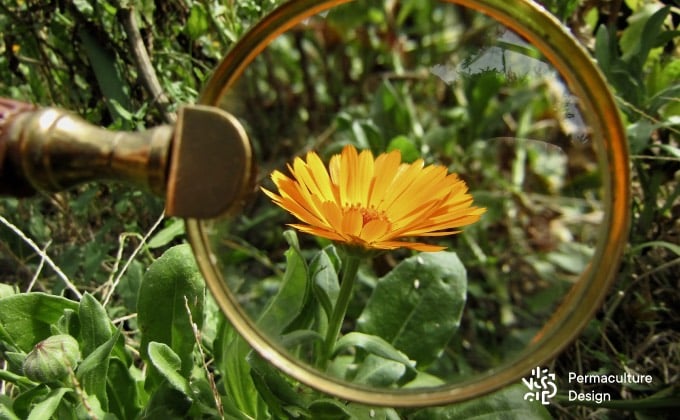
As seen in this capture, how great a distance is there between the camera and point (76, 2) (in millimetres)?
851

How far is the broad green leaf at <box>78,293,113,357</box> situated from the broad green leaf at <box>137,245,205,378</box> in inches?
2.0

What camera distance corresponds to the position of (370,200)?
65 cm

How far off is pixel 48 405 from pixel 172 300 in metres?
0.15

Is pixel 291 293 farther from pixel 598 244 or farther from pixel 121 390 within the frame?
pixel 598 244

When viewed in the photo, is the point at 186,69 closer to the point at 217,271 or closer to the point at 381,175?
the point at 381,175

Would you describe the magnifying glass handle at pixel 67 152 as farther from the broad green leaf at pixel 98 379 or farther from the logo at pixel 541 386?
the logo at pixel 541 386

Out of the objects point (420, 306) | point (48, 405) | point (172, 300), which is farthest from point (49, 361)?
point (420, 306)

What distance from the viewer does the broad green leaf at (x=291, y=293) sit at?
2.11 ft

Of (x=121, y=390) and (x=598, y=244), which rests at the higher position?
(x=598, y=244)

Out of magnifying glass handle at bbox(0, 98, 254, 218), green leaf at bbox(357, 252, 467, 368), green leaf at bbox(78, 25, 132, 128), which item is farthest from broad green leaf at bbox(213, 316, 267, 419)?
green leaf at bbox(78, 25, 132, 128)

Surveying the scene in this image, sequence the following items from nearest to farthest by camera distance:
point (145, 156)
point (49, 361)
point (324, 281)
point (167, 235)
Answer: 1. point (145, 156)
2. point (49, 361)
3. point (324, 281)
4. point (167, 235)

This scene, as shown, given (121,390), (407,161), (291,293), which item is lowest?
(121,390)

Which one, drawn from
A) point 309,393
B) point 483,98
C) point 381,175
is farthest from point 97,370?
point 483,98

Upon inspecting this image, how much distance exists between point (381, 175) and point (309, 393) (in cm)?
22
